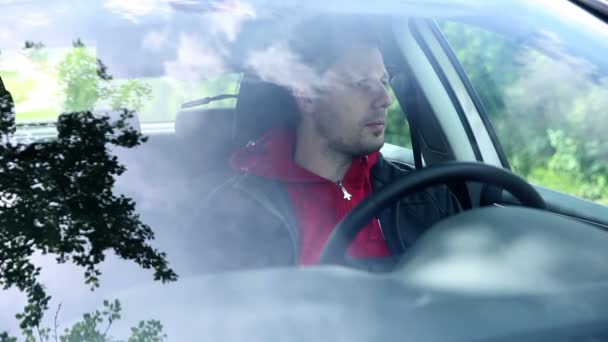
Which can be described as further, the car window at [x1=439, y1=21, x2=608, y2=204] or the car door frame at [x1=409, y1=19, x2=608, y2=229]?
the car door frame at [x1=409, y1=19, x2=608, y2=229]

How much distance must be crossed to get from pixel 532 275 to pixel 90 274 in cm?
67

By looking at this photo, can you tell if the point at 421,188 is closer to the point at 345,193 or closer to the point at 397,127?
the point at 345,193

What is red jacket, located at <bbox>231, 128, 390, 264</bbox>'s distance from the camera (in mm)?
1729

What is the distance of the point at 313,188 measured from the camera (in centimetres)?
198

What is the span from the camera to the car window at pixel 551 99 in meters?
1.77

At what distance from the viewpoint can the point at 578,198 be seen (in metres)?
1.93

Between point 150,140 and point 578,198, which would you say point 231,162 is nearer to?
point 150,140

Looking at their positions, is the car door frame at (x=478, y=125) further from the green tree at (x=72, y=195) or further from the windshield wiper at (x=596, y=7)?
the green tree at (x=72, y=195)

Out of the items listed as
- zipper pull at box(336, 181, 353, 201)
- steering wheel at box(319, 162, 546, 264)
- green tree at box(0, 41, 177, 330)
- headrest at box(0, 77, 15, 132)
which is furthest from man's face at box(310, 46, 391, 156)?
headrest at box(0, 77, 15, 132)

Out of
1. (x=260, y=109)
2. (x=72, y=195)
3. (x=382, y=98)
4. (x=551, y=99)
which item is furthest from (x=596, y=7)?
(x=72, y=195)

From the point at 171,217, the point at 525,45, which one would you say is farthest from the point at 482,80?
the point at 171,217

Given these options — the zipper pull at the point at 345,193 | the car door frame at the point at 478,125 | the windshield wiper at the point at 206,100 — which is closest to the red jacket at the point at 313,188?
the zipper pull at the point at 345,193

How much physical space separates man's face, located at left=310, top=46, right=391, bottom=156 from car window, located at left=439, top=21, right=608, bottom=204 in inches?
8.0

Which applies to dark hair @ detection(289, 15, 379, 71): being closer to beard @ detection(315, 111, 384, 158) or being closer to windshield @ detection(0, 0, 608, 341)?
windshield @ detection(0, 0, 608, 341)
